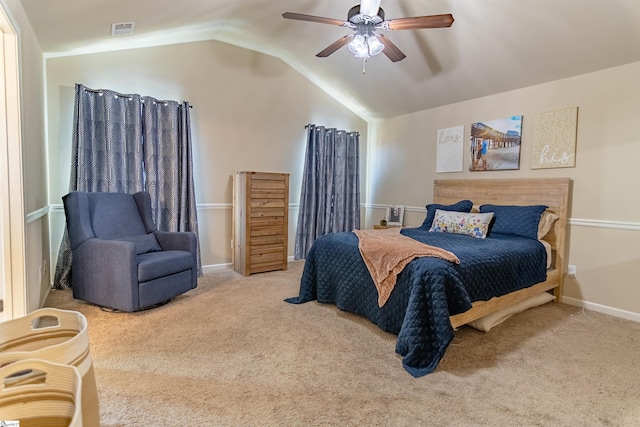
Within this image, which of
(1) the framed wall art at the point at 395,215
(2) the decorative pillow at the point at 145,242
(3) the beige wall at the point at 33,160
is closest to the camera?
(3) the beige wall at the point at 33,160

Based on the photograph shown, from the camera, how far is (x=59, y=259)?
3.31m

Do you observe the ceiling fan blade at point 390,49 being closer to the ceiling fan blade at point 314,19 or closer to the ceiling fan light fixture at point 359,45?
the ceiling fan light fixture at point 359,45

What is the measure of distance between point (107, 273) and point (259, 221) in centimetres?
174

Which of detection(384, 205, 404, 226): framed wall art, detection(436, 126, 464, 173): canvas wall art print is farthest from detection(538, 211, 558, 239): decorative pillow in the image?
detection(384, 205, 404, 226): framed wall art

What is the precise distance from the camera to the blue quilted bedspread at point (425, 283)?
6.66 feet

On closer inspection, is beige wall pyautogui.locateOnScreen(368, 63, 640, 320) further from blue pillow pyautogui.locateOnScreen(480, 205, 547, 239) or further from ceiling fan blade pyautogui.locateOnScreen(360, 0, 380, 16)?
ceiling fan blade pyautogui.locateOnScreen(360, 0, 380, 16)

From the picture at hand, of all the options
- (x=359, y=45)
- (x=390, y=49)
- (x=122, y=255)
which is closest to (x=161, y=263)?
(x=122, y=255)

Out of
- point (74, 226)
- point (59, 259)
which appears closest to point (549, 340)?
point (74, 226)

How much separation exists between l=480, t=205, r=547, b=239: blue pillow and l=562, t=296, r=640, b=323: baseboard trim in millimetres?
743

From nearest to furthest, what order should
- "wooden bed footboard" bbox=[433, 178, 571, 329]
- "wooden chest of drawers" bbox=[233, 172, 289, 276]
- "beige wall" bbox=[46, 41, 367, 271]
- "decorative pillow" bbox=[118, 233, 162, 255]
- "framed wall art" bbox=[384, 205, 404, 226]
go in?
"wooden bed footboard" bbox=[433, 178, 571, 329] < "decorative pillow" bbox=[118, 233, 162, 255] < "beige wall" bbox=[46, 41, 367, 271] < "wooden chest of drawers" bbox=[233, 172, 289, 276] < "framed wall art" bbox=[384, 205, 404, 226]

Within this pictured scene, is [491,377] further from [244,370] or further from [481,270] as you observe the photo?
[244,370]

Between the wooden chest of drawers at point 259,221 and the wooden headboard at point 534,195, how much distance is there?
7.15 ft

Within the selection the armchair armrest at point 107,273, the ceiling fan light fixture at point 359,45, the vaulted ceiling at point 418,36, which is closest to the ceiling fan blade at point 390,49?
the ceiling fan light fixture at point 359,45

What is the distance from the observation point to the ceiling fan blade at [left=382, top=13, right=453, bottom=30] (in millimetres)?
2308
